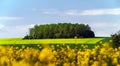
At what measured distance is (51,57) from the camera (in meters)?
3.21

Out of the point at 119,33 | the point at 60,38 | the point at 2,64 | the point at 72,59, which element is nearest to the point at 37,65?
the point at 2,64

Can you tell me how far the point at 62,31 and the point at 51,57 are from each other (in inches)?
1584

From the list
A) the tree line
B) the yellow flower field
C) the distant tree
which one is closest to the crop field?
the yellow flower field

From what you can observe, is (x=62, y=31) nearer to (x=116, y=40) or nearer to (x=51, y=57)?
(x=116, y=40)

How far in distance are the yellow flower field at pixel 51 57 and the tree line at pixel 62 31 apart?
32781 millimetres

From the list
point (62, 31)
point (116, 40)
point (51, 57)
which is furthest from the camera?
point (62, 31)

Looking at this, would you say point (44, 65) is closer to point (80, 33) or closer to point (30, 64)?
point (30, 64)

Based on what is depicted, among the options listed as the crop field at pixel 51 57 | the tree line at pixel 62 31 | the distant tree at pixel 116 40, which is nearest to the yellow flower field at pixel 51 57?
the crop field at pixel 51 57

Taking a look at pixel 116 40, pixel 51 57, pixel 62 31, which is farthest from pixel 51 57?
pixel 62 31

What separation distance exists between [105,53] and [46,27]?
36.2 meters

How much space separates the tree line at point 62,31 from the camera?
42719 millimetres

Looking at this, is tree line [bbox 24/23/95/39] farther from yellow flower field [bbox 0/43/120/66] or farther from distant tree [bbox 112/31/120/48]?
yellow flower field [bbox 0/43/120/66]

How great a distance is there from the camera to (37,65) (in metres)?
2.68

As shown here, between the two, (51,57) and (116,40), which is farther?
(116,40)
